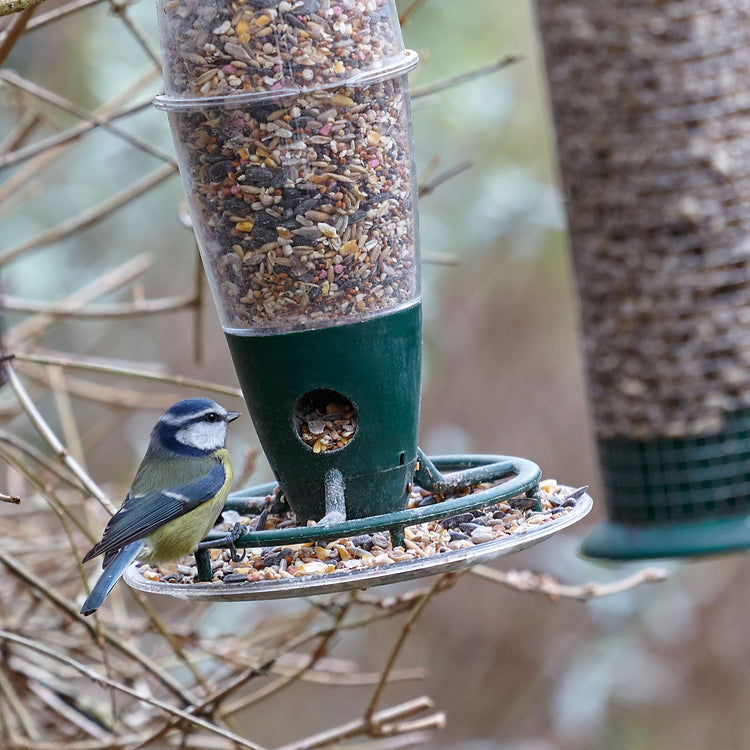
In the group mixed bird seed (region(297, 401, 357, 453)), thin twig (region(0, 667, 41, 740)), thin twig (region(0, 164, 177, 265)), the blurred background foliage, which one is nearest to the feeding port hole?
mixed bird seed (region(297, 401, 357, 453))

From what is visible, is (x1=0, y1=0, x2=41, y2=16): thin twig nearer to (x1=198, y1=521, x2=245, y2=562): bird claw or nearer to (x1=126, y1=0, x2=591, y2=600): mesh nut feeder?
(x1=126, y1=0, x2=591, y2=600): mesh nut feeder

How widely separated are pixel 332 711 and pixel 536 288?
11.5 feet

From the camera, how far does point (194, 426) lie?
9.70ft

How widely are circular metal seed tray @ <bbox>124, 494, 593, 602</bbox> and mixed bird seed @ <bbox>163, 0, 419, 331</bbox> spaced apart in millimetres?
701

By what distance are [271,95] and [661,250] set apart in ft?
8.27

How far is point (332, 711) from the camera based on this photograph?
8367mm

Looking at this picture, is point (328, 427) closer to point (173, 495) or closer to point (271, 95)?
point (173, 495)

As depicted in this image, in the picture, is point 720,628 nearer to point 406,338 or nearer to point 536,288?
point 536,288

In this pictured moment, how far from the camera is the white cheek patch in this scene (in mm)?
2959

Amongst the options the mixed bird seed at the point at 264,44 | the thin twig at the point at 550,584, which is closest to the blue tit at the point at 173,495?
the thin twig at the point at 550,584

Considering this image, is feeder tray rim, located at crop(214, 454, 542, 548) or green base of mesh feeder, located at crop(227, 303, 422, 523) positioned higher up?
green base of mesh feeder, located at crop(227, 303, 422, 523)

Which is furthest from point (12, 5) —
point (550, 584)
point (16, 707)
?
point (550, 584)

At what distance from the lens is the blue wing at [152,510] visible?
2695 millimetres

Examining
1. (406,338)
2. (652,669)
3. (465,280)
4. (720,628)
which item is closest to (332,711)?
(652,669)
